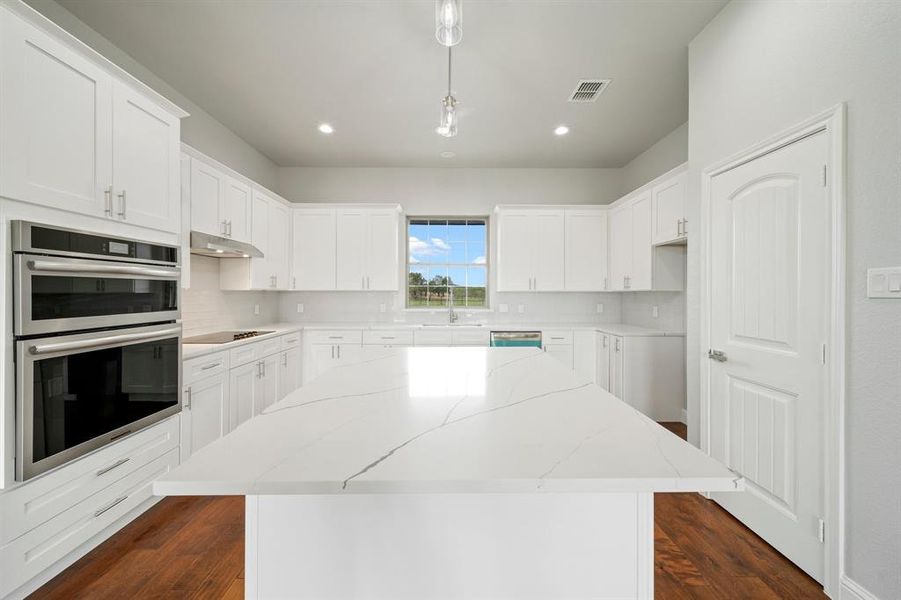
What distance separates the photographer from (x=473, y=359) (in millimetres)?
1926

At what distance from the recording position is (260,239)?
12.7 ft

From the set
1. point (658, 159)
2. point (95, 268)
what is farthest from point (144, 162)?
point (658, 159)

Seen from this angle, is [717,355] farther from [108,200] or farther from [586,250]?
[108,200]

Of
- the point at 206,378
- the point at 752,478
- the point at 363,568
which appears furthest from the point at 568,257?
the point at 363,568

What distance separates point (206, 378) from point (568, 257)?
3881 mm

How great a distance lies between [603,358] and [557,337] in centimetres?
54

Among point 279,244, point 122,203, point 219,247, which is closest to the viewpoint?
point 122,203

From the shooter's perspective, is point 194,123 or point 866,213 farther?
point 194,123

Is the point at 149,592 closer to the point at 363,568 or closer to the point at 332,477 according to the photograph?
the point at 363,568

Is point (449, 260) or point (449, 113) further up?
point (449, 113)

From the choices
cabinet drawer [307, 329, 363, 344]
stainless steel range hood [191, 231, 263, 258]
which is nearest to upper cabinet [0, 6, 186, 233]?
stainless steel range hood [191, 231, 263, 258]

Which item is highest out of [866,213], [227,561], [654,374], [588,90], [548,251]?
[588,90]

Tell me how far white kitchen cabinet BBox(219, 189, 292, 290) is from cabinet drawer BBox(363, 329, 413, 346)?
1.18 metres

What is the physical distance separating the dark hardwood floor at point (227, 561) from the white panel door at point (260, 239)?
2.15 metres
